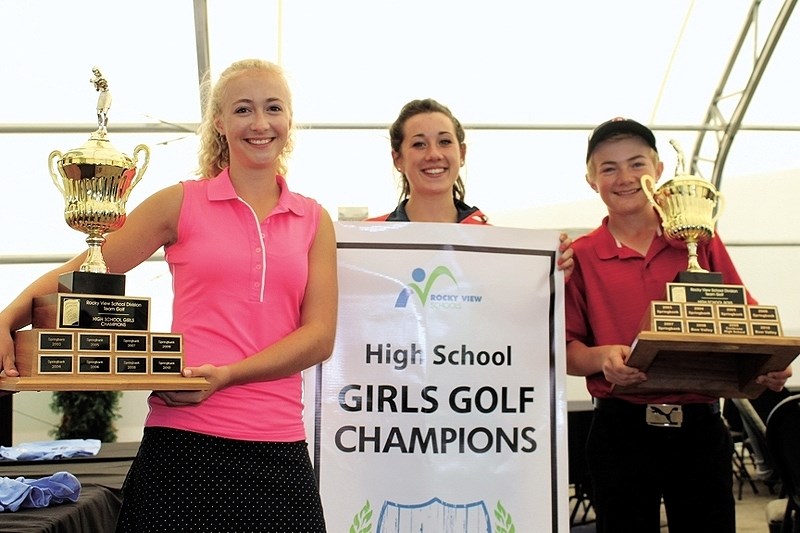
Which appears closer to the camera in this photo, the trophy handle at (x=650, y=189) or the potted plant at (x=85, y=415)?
the trophy handle at (x=650, y=189)

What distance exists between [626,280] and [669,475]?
19.9 inches

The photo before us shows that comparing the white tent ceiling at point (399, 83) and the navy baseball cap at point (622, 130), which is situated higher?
the white tent ceiling at point (399, 83)

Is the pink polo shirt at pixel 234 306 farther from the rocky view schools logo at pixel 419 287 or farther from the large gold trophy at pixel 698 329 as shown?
the large gold trophy at pixel 698 329

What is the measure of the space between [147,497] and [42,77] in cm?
652

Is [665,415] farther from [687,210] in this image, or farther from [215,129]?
[215,129]

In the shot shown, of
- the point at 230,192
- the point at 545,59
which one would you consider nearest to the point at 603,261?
the point at 230,192

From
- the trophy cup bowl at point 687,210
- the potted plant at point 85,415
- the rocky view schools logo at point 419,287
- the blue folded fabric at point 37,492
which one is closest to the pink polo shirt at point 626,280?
the trophy cup bowl at point 687,210

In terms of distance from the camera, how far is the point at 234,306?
1.77 metres

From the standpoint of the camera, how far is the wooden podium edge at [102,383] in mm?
1584

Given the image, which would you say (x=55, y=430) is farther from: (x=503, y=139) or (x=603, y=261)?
(x=603, y=261)

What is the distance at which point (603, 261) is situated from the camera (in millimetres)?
2514

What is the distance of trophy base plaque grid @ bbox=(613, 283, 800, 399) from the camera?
214 centimetres

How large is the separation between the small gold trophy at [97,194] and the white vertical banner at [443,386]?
77cm

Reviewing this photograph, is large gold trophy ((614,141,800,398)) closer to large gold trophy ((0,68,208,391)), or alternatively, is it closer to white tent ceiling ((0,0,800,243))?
large gold trophy ((0,68,208,391))
